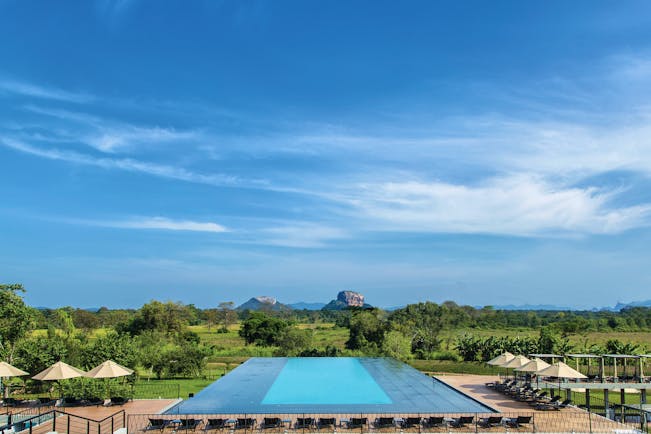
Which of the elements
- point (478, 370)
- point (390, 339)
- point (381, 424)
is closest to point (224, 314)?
point (390, 339)

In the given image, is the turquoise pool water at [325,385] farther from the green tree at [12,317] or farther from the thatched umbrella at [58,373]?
the green tree at [12,317]

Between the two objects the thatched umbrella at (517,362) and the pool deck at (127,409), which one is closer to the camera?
the pool deck at (127,409)

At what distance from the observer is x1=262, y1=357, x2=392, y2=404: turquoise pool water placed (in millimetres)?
26125

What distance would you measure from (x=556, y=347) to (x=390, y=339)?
14227 millimetres

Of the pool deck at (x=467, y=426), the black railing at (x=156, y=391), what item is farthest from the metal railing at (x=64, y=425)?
the black railing at (x=156, y=391)

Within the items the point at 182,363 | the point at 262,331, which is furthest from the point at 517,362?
the point at 262,331

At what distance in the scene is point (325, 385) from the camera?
3098 cm

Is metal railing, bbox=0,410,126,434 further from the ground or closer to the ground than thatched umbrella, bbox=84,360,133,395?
closer to the ground

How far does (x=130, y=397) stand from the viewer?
25406 millimetres

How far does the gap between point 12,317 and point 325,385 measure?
1758 centimetres

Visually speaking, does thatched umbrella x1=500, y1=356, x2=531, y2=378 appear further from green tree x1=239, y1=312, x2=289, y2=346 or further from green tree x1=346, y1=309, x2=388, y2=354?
green tree x1=239, y1=312, x2=289, y2=346

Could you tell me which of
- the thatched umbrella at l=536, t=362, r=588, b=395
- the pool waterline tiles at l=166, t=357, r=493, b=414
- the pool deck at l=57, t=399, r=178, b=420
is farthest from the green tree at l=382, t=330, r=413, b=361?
the pool deck at l=57, t=399, r=178, b=420

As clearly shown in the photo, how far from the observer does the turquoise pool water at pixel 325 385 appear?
26.1 meters

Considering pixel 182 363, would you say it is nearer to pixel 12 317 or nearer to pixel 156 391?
pixel 156 391
